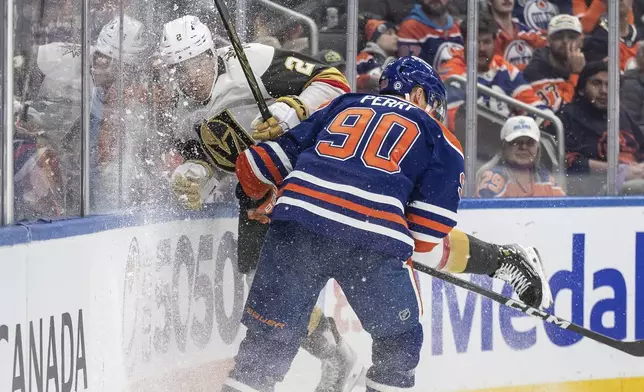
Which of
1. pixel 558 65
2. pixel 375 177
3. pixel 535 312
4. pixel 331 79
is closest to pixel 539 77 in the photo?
pixel 558 65

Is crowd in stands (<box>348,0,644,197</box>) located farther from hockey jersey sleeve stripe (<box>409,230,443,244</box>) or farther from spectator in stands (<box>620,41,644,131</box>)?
hockey jersey sleeve stripe (<box>409,230,443,244</box>)

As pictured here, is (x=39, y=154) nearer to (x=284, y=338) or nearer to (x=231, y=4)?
(x=284, y=338)

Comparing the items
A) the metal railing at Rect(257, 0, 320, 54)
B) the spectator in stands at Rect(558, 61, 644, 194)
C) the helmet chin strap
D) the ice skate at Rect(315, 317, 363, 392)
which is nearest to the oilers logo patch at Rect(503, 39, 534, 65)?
the spectator in stands at Rect(558, 61, 644, 194)

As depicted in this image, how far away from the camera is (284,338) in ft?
10.8

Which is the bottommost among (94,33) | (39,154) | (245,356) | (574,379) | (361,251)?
(574,379)

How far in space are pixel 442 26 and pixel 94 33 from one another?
77.2 inches

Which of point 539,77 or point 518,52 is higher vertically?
point 518,52

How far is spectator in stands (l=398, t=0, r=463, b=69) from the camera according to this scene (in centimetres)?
486

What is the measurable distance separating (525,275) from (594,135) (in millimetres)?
1117

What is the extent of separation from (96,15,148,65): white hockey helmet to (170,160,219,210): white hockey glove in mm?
380

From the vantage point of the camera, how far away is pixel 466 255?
13.8 feet

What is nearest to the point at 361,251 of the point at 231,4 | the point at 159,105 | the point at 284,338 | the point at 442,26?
the point at 284,338

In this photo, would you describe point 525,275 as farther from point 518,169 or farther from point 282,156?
point 282,156

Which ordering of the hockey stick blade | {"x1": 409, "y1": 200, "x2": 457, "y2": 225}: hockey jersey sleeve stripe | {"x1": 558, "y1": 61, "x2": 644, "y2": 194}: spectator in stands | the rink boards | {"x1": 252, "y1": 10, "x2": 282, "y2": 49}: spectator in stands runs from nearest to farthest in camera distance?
the rink boards < {"x1": 409, "y1": 200, "x2": 457, "y2": 225}: hockey jersey sleeve stripe < the hockey stick blade < {"x1": 252, "y1": 10, "x2": 282, "y2": 49}: spectator in stands < {"x1": 558, "y1": 61, "x2": 644, "y2": 194}: spectator in stands
